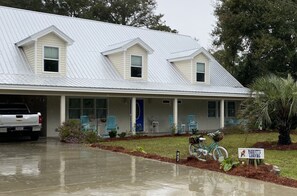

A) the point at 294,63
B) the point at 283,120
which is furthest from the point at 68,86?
the point at 294,63

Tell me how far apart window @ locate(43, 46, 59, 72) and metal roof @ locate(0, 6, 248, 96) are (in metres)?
0.68

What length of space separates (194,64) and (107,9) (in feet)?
72.0

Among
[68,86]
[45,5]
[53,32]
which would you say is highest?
[45,5]

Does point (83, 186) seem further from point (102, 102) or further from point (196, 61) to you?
point (196, 61)

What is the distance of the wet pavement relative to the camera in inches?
311

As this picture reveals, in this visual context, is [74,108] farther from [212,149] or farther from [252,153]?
[252,153]

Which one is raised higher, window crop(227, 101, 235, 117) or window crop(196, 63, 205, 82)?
window crop(196, 63, 205, 82)

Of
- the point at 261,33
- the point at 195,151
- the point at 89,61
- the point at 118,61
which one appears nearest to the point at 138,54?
the point at 118,61

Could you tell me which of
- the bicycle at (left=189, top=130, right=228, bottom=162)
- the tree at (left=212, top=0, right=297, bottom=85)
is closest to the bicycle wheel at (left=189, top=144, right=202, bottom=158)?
the bicycle at (left=189, top=130, right=228, bottom=162)

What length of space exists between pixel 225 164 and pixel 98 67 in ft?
42.6

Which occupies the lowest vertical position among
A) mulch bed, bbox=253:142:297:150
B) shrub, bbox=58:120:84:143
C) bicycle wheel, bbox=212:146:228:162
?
mulch bed, bbox=253:142:297:150

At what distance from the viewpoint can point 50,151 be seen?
1412cm

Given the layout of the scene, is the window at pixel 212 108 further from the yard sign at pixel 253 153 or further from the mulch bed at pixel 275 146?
the yard sign at pixel 253 153

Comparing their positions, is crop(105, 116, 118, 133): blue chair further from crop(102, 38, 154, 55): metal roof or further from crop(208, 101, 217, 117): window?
crop(208, 101, 217, 117): window
